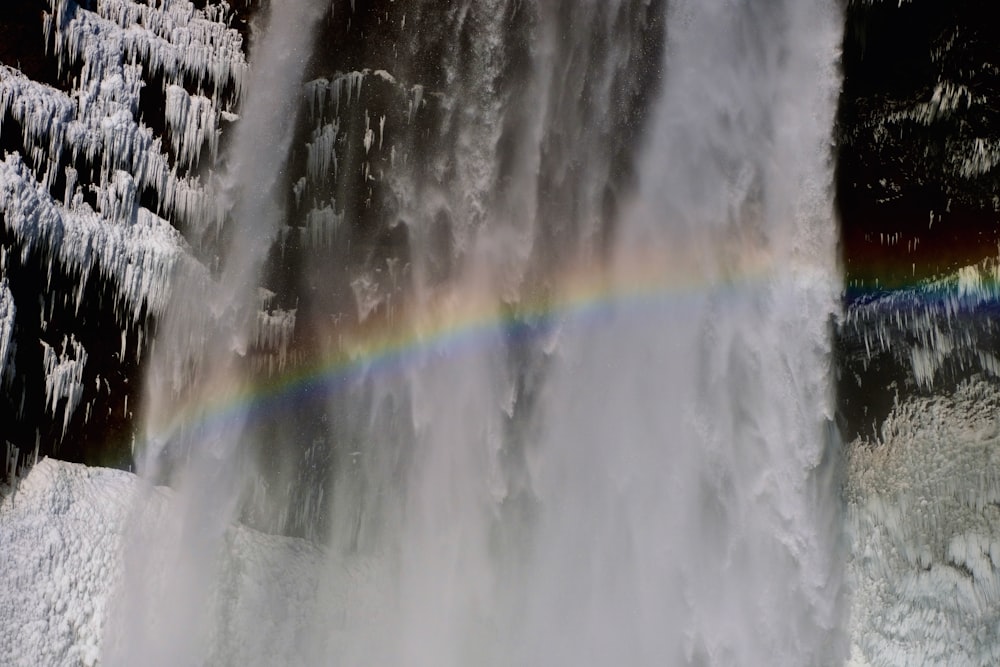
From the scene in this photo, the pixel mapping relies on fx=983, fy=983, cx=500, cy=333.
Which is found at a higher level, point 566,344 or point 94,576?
point 566,344

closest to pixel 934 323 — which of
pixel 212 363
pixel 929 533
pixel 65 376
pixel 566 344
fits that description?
pixel 929 533

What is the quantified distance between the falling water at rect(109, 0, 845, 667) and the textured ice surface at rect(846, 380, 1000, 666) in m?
0.40

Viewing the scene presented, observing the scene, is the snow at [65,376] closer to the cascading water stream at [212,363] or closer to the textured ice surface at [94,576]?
the textured ice surface at [94,576]

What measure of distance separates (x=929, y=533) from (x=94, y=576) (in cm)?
631

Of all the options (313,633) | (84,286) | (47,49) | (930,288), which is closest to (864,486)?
(930,288)

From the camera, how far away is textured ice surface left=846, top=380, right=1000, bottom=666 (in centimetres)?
741

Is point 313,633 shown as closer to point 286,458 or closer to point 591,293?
point 286,458

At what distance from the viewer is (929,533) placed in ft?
25.4

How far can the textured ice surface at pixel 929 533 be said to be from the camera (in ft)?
24.3

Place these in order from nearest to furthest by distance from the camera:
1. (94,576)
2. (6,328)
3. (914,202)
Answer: (6,328) → (94,576) → (914,202)

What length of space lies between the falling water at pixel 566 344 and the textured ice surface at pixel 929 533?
1.32ft

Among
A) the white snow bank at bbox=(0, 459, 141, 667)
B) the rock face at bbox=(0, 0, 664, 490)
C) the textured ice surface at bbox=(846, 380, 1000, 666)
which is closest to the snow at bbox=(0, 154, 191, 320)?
the rock face at bbox=(0, 0, 664, 490)

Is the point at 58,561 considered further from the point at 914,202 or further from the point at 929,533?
the point at 914,202

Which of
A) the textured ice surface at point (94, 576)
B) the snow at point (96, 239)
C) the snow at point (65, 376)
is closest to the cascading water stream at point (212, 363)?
the textured ice surface at point (94, 576)
